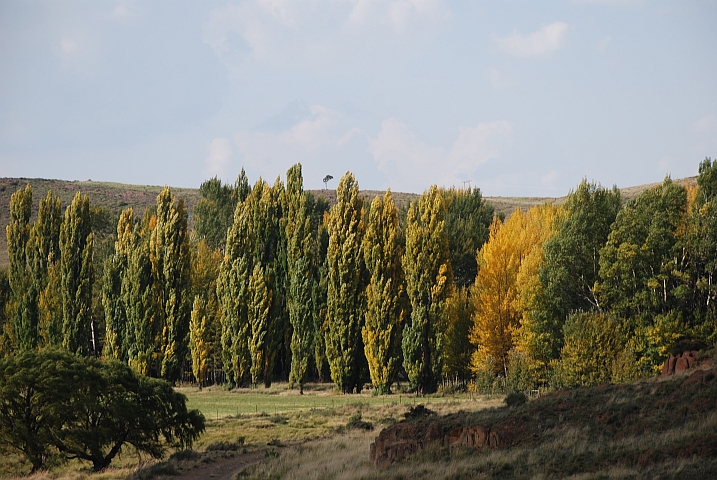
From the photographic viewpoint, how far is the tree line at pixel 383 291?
4178cm

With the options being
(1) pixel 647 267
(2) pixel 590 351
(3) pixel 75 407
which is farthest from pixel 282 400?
(1) pixel 647 267

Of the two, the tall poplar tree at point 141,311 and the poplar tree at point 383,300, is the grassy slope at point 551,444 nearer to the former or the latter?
the poplar tree at point 383,300

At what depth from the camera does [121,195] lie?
136125 millimetres

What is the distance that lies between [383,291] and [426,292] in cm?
269

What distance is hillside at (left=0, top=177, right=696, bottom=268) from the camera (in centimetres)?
11862

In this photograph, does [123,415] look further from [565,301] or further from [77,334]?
[77,334]

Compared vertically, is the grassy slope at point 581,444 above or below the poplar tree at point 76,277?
below

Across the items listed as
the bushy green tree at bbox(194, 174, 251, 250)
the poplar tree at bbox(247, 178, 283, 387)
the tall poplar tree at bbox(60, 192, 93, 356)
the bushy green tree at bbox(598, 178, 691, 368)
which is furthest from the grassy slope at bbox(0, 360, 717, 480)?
the bushy green tree at bbox(194, 174, 251, 250)

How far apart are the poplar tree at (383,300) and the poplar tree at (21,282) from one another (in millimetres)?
28100

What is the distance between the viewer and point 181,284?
57844 mm

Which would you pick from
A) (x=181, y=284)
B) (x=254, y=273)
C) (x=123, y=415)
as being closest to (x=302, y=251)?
(x=254, y=273)

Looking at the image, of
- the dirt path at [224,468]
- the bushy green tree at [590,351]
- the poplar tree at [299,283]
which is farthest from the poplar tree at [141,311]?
the bushy green tree at [590,351]

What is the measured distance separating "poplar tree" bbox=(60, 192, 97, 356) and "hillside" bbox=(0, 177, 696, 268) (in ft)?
169

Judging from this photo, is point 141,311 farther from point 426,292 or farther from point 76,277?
point 426,292
